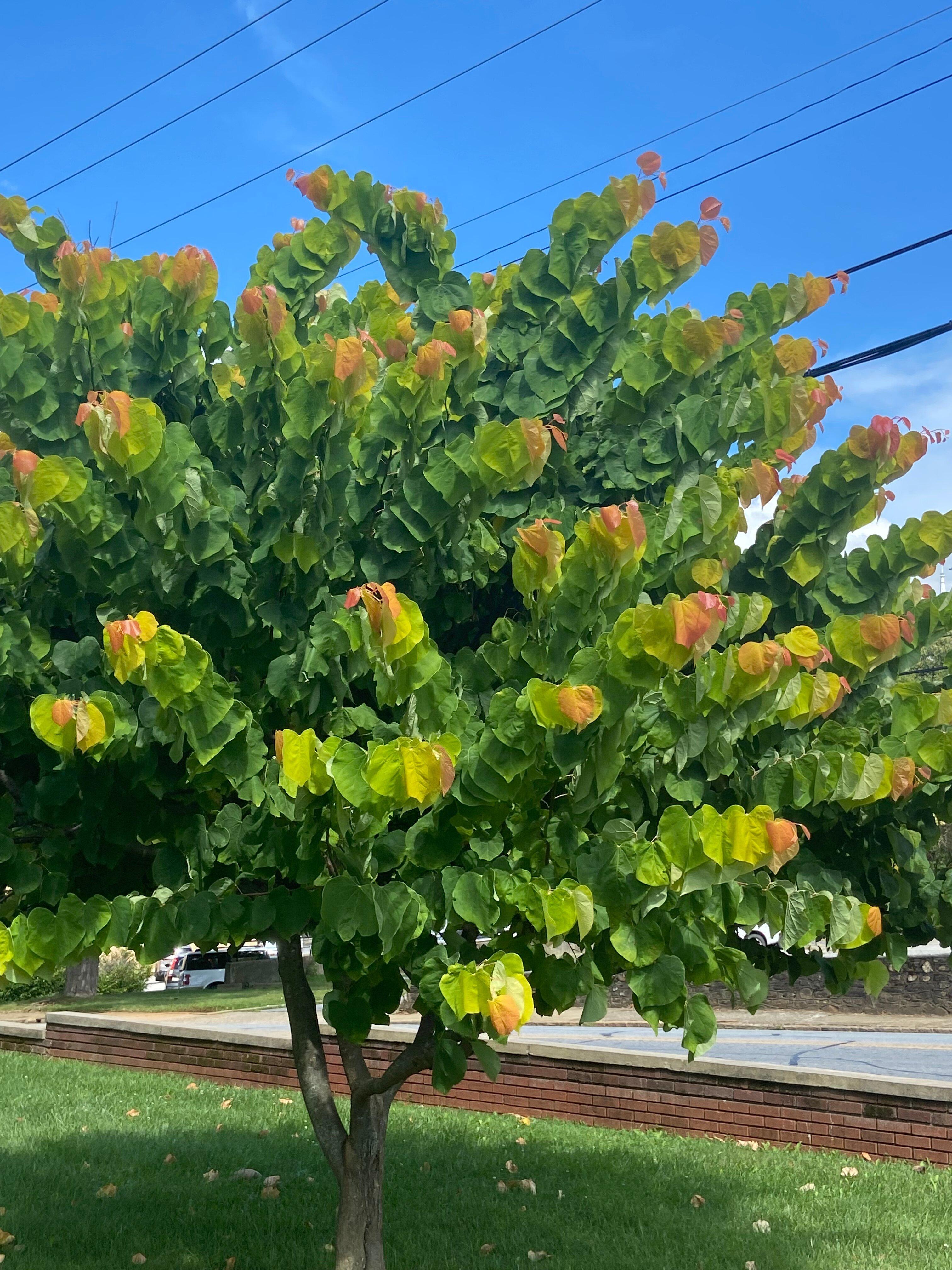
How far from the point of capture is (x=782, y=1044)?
62.6ft

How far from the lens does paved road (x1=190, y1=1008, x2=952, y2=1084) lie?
1580cm

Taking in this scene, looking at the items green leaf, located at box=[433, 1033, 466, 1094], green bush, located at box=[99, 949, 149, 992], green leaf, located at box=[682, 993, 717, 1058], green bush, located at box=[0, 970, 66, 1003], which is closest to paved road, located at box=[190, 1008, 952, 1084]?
green bush, located at box=[0, 970, 66, 1003]

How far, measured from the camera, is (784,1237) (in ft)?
25.6

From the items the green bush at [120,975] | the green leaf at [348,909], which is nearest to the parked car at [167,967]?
the green bush at [120,975]

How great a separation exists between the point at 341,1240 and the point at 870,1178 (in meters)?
4.94

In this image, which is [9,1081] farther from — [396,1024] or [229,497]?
[229,497]

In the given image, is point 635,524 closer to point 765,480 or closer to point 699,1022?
point 765,480

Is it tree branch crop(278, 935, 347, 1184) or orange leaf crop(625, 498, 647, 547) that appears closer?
orange leaf crop(625, 498, 647, 547)

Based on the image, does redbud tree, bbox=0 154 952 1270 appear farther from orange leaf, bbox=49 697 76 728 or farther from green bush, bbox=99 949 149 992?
green bush, bbox=99 949 149 992

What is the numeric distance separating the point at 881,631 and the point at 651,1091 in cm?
794

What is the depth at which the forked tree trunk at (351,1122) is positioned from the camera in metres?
5.85

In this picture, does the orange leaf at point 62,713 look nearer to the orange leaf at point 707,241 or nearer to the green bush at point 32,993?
the orange leaf at point 707,241

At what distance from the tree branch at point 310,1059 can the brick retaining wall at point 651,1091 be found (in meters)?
5.26

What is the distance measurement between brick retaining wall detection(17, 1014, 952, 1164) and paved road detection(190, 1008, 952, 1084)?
0.93 meters
